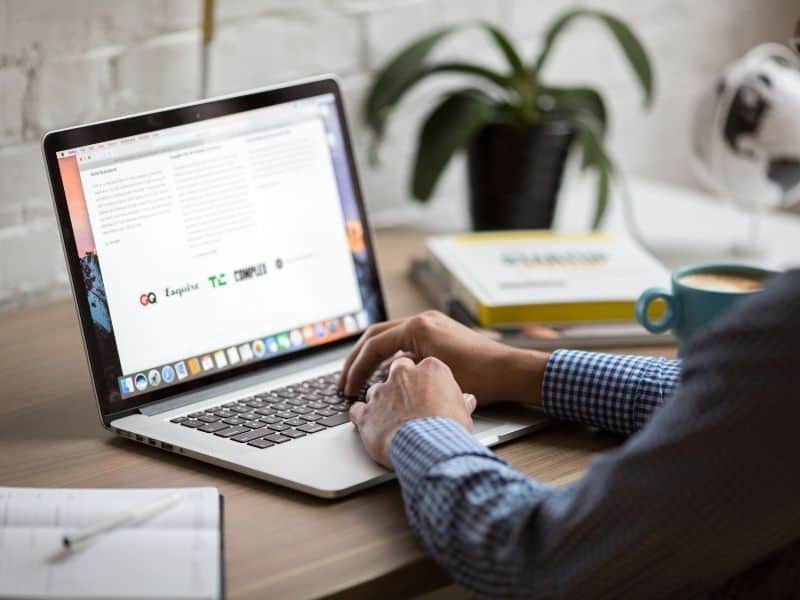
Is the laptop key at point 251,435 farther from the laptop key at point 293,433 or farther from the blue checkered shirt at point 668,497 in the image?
the blue checkered shirt at point 668,497

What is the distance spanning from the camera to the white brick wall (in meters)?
1.34

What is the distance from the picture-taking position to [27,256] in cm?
138

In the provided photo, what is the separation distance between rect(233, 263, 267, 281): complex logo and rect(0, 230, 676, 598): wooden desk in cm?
19

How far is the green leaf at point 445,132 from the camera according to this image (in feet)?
4.99

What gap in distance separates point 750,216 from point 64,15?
3.53 ft

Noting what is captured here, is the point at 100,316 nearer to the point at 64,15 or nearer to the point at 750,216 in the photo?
the point at 64,15

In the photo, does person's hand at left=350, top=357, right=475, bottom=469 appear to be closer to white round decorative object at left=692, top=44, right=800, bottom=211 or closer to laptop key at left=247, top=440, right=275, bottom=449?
laptop key at left=247, top=440, right=275, bottom=449

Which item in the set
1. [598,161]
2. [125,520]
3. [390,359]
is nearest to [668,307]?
[390,359]

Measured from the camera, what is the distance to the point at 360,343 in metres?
1.09

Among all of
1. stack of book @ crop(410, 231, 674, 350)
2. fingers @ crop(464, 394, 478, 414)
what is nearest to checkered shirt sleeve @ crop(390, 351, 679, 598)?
fingers @ crop(464, 394, 478, 414)

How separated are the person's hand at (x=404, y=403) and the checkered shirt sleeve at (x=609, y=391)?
0.09m

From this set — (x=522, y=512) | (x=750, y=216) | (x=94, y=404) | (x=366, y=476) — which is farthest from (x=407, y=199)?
(x=522, y=512)

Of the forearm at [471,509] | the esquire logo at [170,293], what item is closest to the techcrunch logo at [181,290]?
the esquire logo at [170,293]

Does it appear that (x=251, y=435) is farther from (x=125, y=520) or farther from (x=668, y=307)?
(x=668, y=307)
